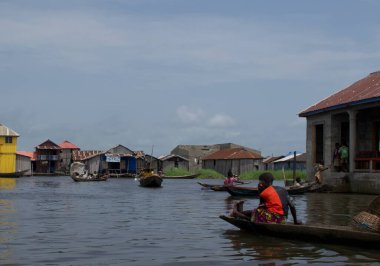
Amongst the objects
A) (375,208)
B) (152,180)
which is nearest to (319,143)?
(152,180)

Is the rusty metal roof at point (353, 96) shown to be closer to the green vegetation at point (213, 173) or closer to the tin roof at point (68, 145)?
the green vegetation at point (213, 173)

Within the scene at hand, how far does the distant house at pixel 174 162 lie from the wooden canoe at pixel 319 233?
6800cm

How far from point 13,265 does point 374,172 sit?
58.7 ft

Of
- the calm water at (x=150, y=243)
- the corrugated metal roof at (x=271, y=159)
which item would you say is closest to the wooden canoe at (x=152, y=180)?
the calm water at (x=150, y=243)

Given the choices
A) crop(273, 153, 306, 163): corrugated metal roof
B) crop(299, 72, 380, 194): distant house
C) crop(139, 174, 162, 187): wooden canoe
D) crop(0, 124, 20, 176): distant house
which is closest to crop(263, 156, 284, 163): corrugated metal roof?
crop(273, 153, 306, 163): corrugated metal roof

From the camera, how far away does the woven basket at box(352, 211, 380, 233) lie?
10.1 metres

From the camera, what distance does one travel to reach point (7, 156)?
69.6 m

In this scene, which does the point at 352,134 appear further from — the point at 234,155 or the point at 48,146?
the point at 48,146

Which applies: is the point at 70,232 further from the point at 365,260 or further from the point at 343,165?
the point at 343,165

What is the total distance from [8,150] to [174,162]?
21.6 metres

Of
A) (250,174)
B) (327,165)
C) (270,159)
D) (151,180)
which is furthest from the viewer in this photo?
(270,159)

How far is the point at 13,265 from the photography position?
895 centimetres

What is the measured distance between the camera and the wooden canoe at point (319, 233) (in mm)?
9875

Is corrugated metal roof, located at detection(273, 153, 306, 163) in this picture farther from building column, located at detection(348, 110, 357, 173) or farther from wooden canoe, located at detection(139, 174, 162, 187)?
building column, located at detection(348, 110, 357, 173)
